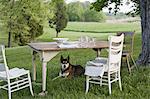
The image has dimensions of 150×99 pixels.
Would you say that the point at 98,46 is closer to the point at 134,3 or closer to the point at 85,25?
the point at 134,3

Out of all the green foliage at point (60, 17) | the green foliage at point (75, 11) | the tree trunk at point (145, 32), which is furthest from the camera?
the green foliage at point (75, 11)

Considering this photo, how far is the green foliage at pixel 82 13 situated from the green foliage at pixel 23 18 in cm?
1348

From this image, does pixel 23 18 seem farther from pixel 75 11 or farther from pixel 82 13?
pixel 82 13

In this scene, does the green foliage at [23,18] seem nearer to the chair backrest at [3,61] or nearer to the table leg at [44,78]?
the table leg at [44,78]

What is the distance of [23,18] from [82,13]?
1662 cm

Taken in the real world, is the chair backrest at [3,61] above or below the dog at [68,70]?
above

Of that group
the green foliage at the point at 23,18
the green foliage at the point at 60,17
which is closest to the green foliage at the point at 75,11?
the green foliage at the point at 60,17

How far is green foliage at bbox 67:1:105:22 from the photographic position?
39.5m

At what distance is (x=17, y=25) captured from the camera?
24.9 m

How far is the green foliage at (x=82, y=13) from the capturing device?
130 feet

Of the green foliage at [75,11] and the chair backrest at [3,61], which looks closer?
the chair backrest at [3,61]

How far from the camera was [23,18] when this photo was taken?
2553cm

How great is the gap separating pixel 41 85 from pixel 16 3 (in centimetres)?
1871

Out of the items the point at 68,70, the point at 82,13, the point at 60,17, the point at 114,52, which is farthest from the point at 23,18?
the point at 114,52
